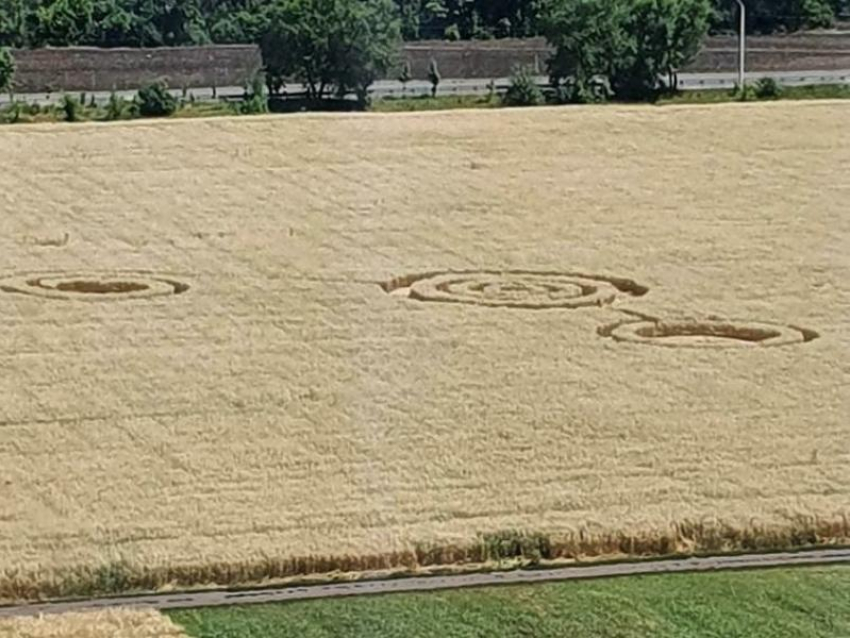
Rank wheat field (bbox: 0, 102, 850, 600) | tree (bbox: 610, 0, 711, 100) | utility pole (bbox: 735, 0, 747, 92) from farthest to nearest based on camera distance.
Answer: utility pole (bbox: 735, 0, 747, 92), tree (bbox: 610, 0, 711, 100), wheat field (bbox: 0, 102, 850, 600)

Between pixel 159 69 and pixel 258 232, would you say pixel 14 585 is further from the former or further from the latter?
pixel 159 69

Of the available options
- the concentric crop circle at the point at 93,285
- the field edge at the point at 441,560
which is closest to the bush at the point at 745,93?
the concentric crop circle at the point at 93,285

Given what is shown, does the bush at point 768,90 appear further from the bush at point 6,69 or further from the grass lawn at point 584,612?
the grass lawn at point 584,612

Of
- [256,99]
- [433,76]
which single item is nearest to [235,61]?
[256,99]

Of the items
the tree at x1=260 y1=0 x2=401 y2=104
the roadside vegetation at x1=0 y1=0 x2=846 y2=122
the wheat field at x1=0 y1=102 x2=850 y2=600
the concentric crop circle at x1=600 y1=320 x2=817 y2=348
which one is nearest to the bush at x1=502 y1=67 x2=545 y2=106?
the roadside vegetation at x1=0 y1=0 x2=846 y2=122

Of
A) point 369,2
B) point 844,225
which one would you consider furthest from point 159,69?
point 844,225

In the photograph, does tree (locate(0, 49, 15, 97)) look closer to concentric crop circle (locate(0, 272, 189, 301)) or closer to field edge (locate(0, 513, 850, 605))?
concentric crop circle (locate(0, 272, 189, 301))
